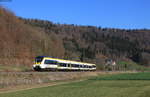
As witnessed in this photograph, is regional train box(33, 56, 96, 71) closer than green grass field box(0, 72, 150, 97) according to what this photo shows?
No

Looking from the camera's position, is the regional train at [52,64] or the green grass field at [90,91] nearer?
the green grass field at [90,91]

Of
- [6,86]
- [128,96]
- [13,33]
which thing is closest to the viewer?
[128,96]

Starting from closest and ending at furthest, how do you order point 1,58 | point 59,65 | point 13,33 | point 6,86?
1. point 6,86
2. point 59,65
3. point 1,58
4. point 13,33

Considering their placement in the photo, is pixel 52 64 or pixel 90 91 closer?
pixel 90 91

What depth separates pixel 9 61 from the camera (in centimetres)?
6494

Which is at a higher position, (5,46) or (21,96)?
(5,46)

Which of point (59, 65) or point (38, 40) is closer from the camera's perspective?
point (59, 65)

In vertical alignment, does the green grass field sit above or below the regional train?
below

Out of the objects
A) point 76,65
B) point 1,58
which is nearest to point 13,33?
point 1,58

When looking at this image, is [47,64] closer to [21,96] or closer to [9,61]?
[9,61]

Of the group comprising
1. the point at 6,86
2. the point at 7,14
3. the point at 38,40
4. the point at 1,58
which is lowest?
the point at 6,86

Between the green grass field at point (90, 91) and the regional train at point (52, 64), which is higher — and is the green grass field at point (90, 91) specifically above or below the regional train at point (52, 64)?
below

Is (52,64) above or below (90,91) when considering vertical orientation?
above

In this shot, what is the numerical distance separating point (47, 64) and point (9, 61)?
18.3 m
